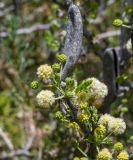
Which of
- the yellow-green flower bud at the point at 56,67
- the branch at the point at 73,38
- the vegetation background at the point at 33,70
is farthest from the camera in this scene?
the vegetation background at the point at 33,70

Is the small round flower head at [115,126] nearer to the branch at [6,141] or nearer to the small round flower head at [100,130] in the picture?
the small round flower head at [100,130]

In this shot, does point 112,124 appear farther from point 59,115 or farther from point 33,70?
point 33,70

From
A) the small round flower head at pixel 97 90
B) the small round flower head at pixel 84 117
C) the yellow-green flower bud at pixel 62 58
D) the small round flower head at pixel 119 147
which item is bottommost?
the small round flower head at pixel 119 147

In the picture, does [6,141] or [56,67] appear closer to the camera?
[56,67]

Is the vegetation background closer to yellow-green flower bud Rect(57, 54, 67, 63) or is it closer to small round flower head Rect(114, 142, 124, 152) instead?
small round flower head Rect(114, 142, 124, 152)

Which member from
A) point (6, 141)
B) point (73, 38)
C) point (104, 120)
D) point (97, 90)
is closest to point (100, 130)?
point (104, 120)

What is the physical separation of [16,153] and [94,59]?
3.72ft

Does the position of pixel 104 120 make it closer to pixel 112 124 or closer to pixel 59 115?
pixel 112 124

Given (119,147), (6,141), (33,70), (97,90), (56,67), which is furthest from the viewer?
(33,70)

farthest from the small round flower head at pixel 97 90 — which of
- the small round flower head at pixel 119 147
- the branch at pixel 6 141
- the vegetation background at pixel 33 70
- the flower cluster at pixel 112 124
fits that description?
the branch at pixel 6 141

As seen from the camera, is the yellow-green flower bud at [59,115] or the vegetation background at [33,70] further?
the vegetation background at [33,70]

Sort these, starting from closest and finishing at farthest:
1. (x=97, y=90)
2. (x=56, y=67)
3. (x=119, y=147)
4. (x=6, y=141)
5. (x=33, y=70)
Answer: (x=56, y=67) < (x=119, y=147) < (x=97, y=90) < (x=6, y=141) < (x=33, y=70)

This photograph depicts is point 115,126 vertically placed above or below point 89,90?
below

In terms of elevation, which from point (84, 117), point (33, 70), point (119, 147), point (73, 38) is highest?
point (33, 70)
